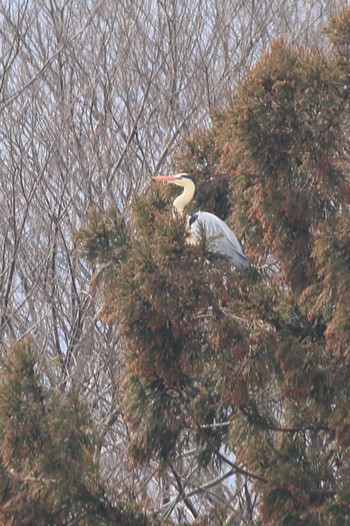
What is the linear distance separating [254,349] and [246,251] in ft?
4.31

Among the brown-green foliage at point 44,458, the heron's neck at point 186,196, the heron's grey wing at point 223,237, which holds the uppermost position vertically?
the heron's neck at point 186,196

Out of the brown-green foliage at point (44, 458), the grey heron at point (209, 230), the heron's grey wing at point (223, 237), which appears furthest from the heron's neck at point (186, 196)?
the brown-green foliage at point (44, 458)

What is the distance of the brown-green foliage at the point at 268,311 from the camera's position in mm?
6621

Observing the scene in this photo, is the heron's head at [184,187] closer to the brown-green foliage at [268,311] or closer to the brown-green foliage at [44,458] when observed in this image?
the brown-green foliage at [268,311]

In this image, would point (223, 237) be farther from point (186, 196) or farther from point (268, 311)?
point (186, 196)

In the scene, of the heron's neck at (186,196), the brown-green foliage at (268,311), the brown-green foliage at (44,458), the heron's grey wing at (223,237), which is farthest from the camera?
the heron's neck at (186,196)

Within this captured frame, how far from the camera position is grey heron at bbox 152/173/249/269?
6662 millimetres

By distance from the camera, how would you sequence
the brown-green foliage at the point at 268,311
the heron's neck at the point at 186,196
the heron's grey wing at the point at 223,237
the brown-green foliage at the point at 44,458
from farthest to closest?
1. the heron's neck at the point at 186,196
2. the heron's grey wing at the point at 223,237
3. the brown-green foliage at the point at 268,311
4. the brown-green foliage at the point at 44,458

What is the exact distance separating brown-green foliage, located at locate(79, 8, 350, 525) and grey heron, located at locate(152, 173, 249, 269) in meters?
0.10

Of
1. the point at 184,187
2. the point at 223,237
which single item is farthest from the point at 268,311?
the point at 184,187

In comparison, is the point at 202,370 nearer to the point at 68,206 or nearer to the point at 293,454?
the point at 293,454

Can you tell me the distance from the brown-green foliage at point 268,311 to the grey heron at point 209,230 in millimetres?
98

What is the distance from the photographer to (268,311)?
698 centimetres

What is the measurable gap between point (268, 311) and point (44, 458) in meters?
1.34
